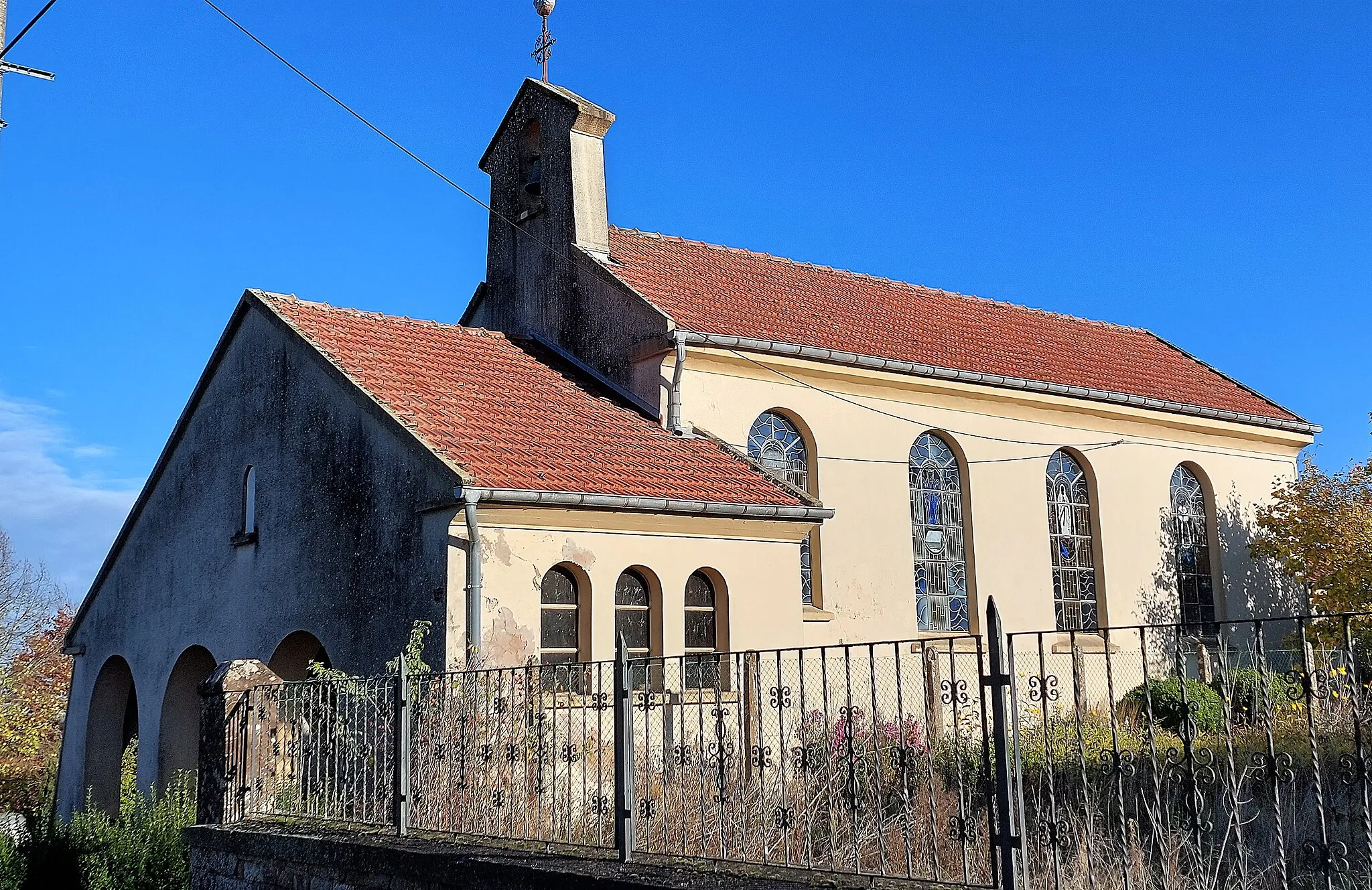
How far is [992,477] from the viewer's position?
730 inches

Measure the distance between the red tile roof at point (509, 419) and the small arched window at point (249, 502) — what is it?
87.6 inches

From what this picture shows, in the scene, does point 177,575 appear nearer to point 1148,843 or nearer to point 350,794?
point 350,794

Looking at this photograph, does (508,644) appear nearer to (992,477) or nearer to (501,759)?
(501,759)

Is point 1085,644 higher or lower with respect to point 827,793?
higher

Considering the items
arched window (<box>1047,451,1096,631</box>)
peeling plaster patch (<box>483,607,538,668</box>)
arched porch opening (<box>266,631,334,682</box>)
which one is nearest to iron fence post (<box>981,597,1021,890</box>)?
peeling plaster patch (<box>483,607,538,668</box>)

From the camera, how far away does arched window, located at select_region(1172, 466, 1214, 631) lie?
2047 centimetres

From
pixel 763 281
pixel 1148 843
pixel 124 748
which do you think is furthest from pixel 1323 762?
pixel 124 748

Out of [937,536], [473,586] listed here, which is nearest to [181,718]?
[473,586]

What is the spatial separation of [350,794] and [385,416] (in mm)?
4823

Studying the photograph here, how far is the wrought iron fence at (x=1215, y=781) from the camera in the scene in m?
5.11

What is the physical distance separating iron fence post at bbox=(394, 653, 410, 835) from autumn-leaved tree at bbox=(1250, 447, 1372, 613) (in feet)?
49.2

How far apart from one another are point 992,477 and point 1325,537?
18.8ft

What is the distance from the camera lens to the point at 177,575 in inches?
709

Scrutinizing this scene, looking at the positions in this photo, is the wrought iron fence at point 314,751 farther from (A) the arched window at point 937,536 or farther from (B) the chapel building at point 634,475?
(A) the arched window at point 937,536
